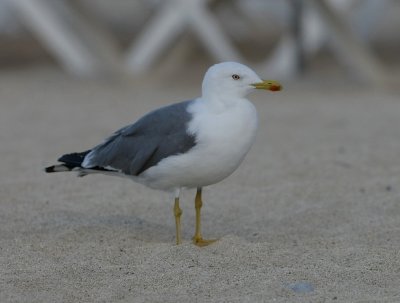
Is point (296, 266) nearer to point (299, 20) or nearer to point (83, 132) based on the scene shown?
point (83, 132)

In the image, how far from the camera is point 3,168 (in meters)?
5.97

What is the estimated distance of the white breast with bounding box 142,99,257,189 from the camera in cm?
388

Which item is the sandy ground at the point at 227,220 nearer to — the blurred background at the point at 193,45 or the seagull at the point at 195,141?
the seagull at the point at 195,141

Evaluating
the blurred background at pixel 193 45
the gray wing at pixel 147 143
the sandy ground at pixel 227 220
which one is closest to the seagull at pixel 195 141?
the gray wing at pixel 147 143

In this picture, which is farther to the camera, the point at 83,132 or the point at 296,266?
Result: the point at 83,132

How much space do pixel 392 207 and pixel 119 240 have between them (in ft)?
4.82

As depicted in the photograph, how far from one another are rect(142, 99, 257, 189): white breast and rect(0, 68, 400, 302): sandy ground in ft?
1.14

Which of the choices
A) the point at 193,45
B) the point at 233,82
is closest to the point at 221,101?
the point at 233,82

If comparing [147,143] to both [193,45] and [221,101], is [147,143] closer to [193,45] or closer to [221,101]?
[221,101]

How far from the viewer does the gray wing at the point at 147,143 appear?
400cm

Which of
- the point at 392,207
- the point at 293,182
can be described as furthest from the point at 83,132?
the point at 392,207

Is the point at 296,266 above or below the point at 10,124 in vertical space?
below

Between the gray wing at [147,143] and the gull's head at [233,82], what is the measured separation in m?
0.14

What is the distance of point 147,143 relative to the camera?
13.6 feet
